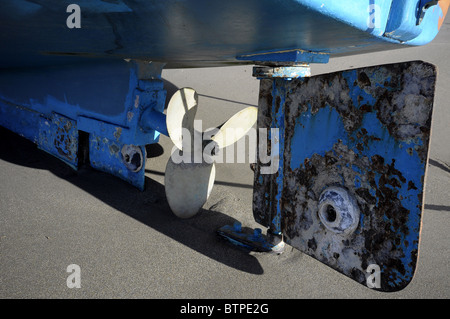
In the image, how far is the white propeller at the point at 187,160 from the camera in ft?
8.42

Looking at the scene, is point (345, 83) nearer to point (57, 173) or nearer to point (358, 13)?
point (358, 13)

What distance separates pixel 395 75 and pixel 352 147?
15.1 inches

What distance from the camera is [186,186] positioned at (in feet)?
8.43

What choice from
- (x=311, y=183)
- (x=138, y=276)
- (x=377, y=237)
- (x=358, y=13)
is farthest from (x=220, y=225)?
(x=358, y=13)

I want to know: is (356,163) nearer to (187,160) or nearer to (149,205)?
(187,160)

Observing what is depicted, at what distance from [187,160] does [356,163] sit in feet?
4.25

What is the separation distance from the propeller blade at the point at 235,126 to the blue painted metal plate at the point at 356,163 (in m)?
0.57

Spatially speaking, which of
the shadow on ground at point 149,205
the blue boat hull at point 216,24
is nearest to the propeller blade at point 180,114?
the blue boat hull at point 216,24

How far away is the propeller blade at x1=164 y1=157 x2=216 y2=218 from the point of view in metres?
2.58

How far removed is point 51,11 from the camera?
1.47 metres

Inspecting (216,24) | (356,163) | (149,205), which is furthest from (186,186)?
(216,24)

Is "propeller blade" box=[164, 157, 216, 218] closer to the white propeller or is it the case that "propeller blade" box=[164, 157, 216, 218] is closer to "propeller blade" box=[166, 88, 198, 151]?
the white propeller

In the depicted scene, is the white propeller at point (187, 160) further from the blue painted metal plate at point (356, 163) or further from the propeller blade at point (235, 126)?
the blue painted metal plate at point (356, 163)
